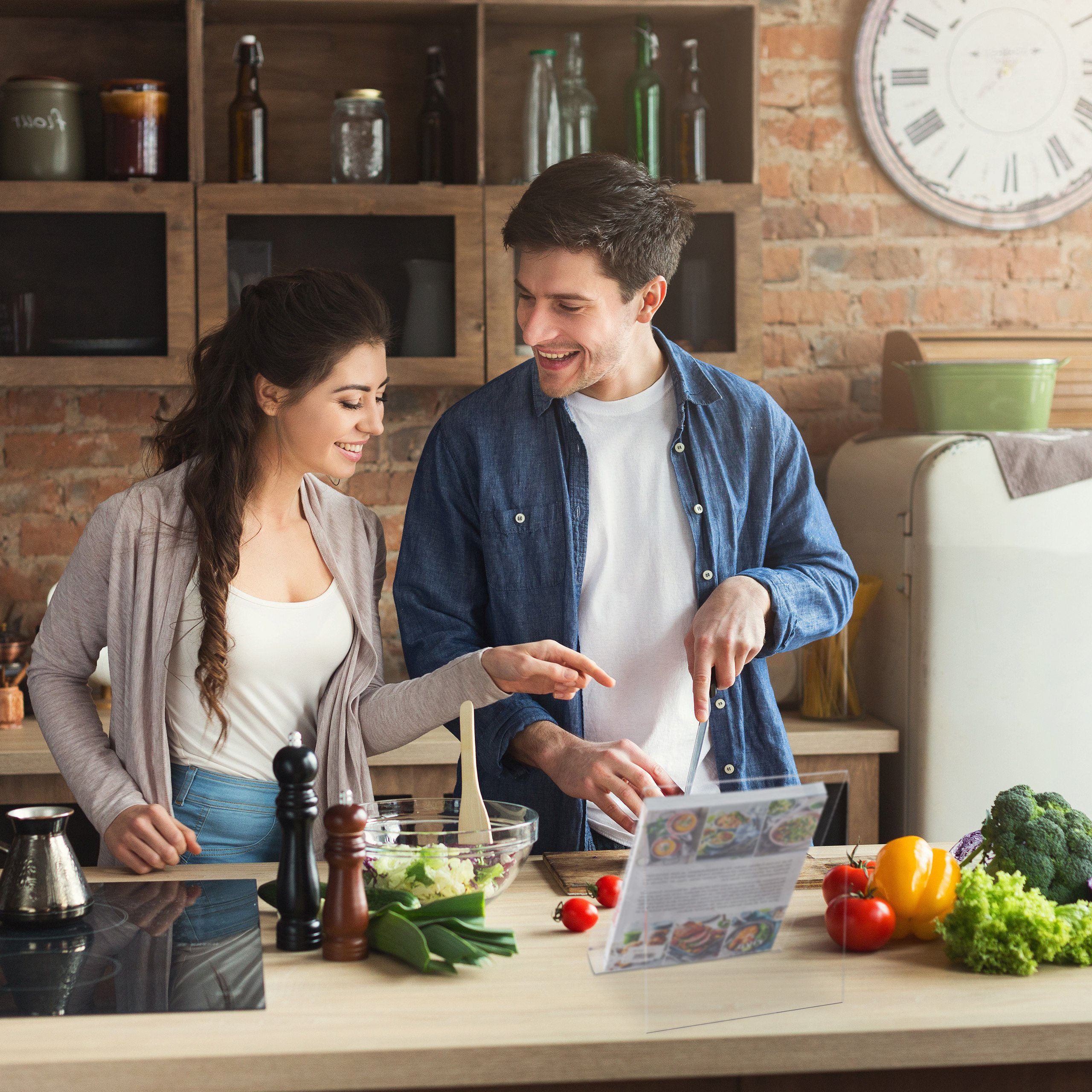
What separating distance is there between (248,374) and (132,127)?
1180 millimetres

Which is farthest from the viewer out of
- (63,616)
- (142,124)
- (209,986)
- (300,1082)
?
(142,124)

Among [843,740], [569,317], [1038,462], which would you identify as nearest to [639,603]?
[569,317]

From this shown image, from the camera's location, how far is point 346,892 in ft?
3.88

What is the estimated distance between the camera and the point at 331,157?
2.82 meters

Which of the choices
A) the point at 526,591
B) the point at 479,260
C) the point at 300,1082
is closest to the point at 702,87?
the point at 479,260

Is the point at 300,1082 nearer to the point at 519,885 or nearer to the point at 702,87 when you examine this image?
the point at 519,885

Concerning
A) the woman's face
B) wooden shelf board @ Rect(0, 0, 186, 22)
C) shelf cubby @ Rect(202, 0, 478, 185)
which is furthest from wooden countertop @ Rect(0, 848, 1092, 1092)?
wooden shelf board @ Rect(0, 0, 186, 22)

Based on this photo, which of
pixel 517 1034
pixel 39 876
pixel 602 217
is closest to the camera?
pixel 517 1034

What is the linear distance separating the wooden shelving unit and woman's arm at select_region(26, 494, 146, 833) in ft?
3.59

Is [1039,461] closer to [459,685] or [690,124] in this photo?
[690,124]

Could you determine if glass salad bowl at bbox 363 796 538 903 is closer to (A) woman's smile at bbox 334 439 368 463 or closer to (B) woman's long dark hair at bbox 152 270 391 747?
(B) woman's long dark hair at bbox 152 270 391 747

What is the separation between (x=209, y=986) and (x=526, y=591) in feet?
2.55

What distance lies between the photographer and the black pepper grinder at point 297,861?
1.20 metres

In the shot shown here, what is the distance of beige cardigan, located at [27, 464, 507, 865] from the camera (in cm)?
159
